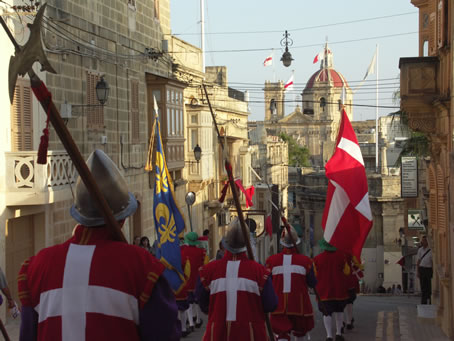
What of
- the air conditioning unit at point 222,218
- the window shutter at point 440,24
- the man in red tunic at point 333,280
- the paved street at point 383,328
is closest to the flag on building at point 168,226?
the paved street at point 383,328

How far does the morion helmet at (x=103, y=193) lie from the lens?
4.07 m

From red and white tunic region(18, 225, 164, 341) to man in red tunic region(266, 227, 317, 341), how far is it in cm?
702

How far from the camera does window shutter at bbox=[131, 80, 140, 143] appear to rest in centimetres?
2462

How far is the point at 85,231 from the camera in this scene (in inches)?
163

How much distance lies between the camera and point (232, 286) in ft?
26.6

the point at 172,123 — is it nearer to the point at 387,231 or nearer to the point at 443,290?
the point at 443,290

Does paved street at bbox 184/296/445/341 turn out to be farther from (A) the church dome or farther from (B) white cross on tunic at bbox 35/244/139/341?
(A) the church dome

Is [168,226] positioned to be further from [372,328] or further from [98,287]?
[98,287]

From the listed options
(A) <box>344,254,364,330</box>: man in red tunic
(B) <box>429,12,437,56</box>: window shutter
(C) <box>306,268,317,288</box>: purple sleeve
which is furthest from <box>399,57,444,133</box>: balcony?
(C) <box>306,268,317,288</box>: purple sleeve

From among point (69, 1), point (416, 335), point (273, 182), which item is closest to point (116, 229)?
point (416, 335)

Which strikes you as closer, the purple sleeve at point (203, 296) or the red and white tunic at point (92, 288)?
the red and white tunic at point (92, 288)

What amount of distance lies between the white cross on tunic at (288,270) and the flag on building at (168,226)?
2091 millimetres

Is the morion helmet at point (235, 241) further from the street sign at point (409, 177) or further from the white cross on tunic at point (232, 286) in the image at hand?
the street sign at point (409, 177)

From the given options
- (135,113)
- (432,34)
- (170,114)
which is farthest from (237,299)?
(170,114)
